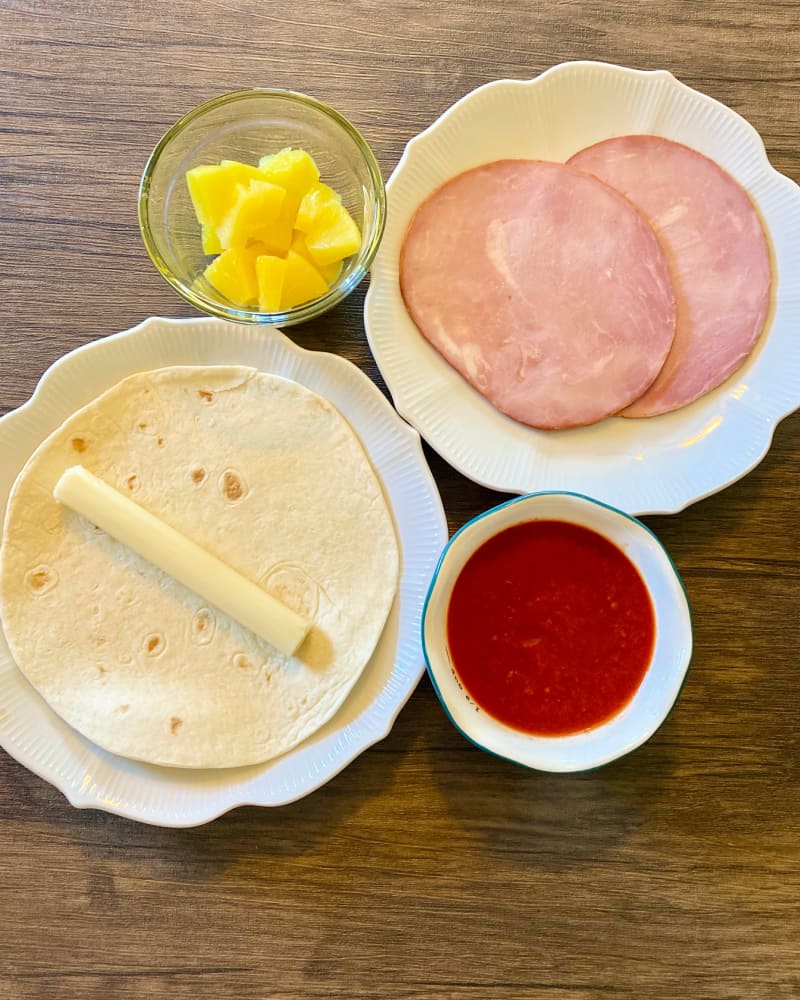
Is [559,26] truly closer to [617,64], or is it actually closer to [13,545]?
[617,64]

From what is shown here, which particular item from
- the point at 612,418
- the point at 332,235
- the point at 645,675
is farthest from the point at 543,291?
the point at 645,675

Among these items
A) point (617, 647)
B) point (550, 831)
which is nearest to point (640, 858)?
point (550, 831)

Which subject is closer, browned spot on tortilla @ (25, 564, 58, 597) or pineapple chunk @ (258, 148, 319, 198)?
pineapple chunk @ (258, 148, 319, 198)

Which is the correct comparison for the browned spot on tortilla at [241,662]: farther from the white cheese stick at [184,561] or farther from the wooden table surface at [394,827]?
the wooden table surface at [394,827]

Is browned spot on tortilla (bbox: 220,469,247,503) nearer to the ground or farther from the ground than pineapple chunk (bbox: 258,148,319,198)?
nearer to the ground

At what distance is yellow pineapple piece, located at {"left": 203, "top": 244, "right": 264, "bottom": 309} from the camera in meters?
1.52

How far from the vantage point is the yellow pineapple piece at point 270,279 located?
4.92ft

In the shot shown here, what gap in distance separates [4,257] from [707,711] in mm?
1944

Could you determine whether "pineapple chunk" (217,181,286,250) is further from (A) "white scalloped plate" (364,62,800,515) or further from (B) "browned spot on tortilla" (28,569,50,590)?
(B) "browned spot on tortilla" (28,569,50,590)

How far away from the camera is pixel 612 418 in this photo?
166 centimetres

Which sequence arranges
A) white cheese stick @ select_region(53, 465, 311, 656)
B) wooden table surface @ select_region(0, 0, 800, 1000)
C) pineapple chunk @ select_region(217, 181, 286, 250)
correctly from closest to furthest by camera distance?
pineapple chunk @ select_region(217, 181, 286, 250) < white cheese stick @ select_region(53, 465, 311, 656) < wooden table surface @ select_region(0, 0, 800, 1000)

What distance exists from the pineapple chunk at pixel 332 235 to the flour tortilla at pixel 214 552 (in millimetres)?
294

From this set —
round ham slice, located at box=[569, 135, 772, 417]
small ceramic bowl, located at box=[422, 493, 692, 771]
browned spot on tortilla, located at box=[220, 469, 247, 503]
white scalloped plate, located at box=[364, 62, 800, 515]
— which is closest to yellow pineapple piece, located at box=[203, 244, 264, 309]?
white scalloped plate, located at box=[364, 62, 800, 515]

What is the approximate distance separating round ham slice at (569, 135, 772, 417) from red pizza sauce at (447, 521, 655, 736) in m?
0.38
